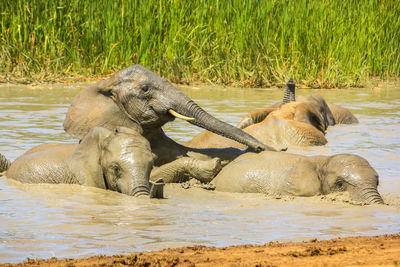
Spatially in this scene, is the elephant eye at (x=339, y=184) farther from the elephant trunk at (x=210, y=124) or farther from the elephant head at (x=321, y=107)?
the elephant head at (x=321, y=107)

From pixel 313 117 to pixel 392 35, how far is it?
8.78 m

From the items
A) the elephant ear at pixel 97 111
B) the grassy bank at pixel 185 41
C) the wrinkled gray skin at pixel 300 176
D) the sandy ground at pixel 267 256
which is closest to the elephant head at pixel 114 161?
the elephant ear at pixel 97 111

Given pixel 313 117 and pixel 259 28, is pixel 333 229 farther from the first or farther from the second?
pixel 259 28

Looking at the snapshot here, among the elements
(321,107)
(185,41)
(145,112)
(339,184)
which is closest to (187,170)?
(145,112)

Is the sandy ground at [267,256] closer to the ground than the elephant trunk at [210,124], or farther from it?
farther from it

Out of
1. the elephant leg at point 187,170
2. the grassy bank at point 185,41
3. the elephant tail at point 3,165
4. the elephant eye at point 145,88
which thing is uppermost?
the elephant eye at point 145,88

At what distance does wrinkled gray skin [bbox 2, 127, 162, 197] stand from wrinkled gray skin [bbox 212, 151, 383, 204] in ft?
3.08

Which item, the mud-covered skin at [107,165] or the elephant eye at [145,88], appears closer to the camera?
the mud-covered skin at [107,165]

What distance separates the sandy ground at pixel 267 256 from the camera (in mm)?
3877

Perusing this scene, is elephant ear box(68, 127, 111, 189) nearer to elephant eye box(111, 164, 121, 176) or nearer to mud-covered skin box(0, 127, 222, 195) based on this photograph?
mud-covered skin box(0, 127, 222, 195)

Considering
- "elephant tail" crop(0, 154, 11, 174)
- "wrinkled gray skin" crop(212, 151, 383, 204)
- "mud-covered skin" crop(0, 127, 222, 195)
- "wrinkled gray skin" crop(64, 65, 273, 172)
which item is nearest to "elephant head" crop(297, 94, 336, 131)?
"wrinkled gray skin" crop(64, 65, 273, 172)

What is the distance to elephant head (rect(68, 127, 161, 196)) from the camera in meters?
6.41

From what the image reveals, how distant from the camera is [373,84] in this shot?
59.1 ft

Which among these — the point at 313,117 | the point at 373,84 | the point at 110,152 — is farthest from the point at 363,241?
the point at 373,84
